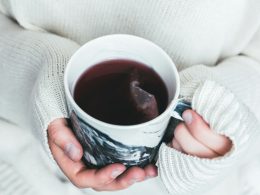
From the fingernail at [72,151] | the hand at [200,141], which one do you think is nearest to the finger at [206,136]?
the hand at [200,141]

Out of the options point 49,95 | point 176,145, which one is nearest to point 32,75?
point 49,95

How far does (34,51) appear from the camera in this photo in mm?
487

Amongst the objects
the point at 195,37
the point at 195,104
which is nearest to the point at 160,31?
the point at 195,37

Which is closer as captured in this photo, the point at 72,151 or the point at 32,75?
the point at 72,151

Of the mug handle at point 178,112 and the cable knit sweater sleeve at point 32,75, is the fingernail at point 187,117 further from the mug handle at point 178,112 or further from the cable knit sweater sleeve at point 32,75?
the cable knit sweater sleeve at point 32,75

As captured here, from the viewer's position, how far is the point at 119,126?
12.2 inches

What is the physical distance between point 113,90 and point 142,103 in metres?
0.03

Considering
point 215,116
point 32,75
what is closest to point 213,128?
point 215,116

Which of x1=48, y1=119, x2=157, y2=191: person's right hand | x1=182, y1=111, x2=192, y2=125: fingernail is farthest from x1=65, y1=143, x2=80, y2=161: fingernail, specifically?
x1=182, y1=111, x2=192, y2=125: fingernail

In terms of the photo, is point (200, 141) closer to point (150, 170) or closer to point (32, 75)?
point (150, 170)

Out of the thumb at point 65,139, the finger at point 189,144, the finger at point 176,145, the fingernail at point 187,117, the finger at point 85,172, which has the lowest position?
the finger at point 85,172

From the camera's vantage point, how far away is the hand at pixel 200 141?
380 mm

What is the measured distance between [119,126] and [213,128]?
10 centimetres

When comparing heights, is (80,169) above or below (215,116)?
below
